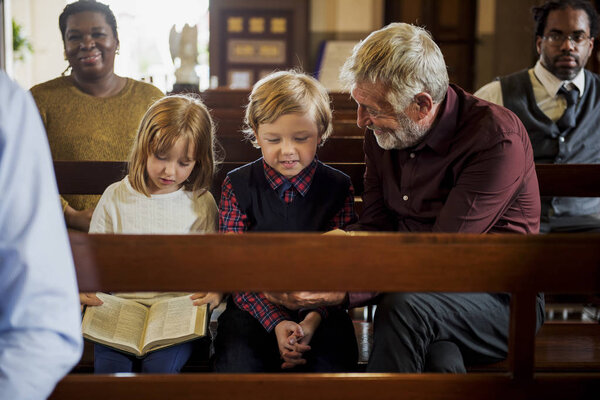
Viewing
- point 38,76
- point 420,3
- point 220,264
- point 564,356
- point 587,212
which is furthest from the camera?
point 38,76

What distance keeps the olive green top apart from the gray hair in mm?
1300

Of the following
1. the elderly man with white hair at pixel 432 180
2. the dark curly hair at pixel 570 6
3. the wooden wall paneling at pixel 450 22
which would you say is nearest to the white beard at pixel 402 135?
the elderly man with white hair at pixel 432 180

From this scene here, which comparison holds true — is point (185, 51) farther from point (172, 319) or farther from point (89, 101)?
point (172, 319)

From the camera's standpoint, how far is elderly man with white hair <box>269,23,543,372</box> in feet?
5.82

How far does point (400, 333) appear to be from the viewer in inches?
67.6

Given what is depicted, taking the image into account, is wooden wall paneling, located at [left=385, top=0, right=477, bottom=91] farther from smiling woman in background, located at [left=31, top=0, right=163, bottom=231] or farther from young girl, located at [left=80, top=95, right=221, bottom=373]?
young girl, located at [left=80, top=95, right=221, bottom=373]

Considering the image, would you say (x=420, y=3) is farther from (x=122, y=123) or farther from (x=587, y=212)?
(x=122, y=123)

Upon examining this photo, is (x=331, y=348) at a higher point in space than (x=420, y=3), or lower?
lower

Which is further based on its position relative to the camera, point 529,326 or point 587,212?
point 587,212

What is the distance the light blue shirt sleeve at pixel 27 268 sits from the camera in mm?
847

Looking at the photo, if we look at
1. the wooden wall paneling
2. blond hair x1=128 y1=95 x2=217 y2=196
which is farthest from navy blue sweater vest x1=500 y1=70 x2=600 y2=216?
the wooden wall paneling

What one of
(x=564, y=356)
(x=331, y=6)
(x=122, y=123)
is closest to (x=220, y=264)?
(x=564, y=356)

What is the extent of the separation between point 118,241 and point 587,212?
2821 mm

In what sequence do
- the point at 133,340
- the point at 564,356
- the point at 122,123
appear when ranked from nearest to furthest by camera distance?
the point at 133,340
the point at 564,356
the point at 122,123
